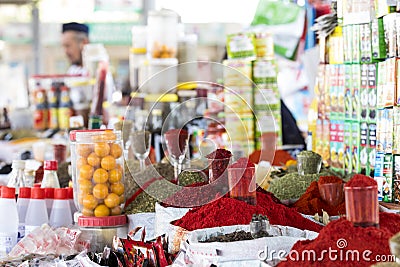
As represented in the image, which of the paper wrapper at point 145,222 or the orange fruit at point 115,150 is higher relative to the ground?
the orange fruit at point 115,150

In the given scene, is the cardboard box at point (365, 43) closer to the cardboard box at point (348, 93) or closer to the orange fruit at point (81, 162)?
the cardboard box at point (348, 93)

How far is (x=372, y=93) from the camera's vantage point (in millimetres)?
2775

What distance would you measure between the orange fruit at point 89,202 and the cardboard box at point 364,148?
1.03m

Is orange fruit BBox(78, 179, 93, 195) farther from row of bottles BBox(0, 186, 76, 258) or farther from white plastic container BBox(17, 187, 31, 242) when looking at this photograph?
white plastic container BBox(17, 187, 31, 242)

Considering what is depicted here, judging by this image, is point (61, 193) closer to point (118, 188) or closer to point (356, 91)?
point (118, 188)

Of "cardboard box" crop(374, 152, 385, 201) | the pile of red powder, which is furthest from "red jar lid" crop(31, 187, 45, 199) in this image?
"cardboard box" crop(374, 152, 385, 201)

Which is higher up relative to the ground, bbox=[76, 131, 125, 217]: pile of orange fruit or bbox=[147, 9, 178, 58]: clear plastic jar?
bbox=[147, 9, 178, 58]: clear plastic jar

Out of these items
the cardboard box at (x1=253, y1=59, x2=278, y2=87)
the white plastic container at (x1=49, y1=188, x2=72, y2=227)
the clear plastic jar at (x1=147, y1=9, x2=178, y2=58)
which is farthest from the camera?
the clear plastic jar at (x1=147, y1=9, x2=178, y2=58)

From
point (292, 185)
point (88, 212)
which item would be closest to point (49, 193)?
point (88, 212)

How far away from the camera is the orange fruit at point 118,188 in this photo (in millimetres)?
2520

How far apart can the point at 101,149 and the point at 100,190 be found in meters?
0.14

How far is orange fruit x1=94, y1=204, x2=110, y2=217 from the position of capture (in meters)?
2.51

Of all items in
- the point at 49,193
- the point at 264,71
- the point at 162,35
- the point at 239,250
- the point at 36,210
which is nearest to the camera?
the point at 239,250

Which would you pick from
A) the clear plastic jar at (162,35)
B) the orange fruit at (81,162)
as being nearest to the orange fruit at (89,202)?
the orange fruit at (81,162)
